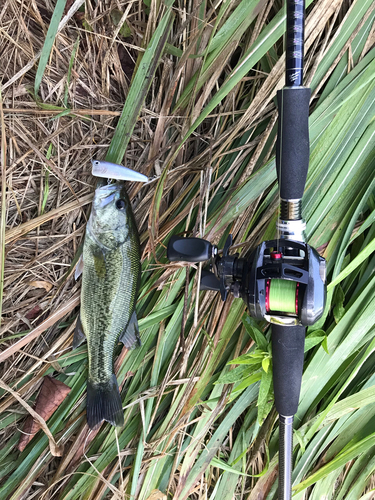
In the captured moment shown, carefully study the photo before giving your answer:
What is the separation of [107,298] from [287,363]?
0.86m

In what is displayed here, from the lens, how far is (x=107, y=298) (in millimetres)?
1650

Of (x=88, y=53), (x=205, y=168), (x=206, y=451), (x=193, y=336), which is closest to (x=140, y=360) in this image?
(x=193, y=336)

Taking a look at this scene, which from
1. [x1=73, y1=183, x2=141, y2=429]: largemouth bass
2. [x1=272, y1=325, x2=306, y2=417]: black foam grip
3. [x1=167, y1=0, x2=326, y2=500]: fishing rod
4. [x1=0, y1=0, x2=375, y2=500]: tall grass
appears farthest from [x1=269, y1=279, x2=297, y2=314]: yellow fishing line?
[x1=73, y1=183, x2=141, y2=429]: largemouth bass

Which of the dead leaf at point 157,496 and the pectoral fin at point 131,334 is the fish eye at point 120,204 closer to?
the pectoral fin at point 131,334

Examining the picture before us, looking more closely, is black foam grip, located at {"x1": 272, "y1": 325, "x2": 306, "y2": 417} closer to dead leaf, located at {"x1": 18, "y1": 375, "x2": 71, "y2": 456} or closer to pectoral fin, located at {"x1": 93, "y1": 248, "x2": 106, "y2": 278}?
pectoral fin, located at {"x1": 93, "y1": 248, "x2": 106, "y2": 278}

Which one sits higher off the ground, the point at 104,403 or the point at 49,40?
the point at 49,40

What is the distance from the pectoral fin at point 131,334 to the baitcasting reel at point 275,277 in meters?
0.61

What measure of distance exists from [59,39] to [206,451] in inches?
83.0

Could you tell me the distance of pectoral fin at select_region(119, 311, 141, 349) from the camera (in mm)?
1680

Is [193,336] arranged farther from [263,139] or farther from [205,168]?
[263,139]

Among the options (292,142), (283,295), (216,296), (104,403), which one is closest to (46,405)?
(104,403)

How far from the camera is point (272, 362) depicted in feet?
4.63

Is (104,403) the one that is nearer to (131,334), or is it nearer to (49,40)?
(131,334)

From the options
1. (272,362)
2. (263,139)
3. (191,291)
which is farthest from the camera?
(191,291)
